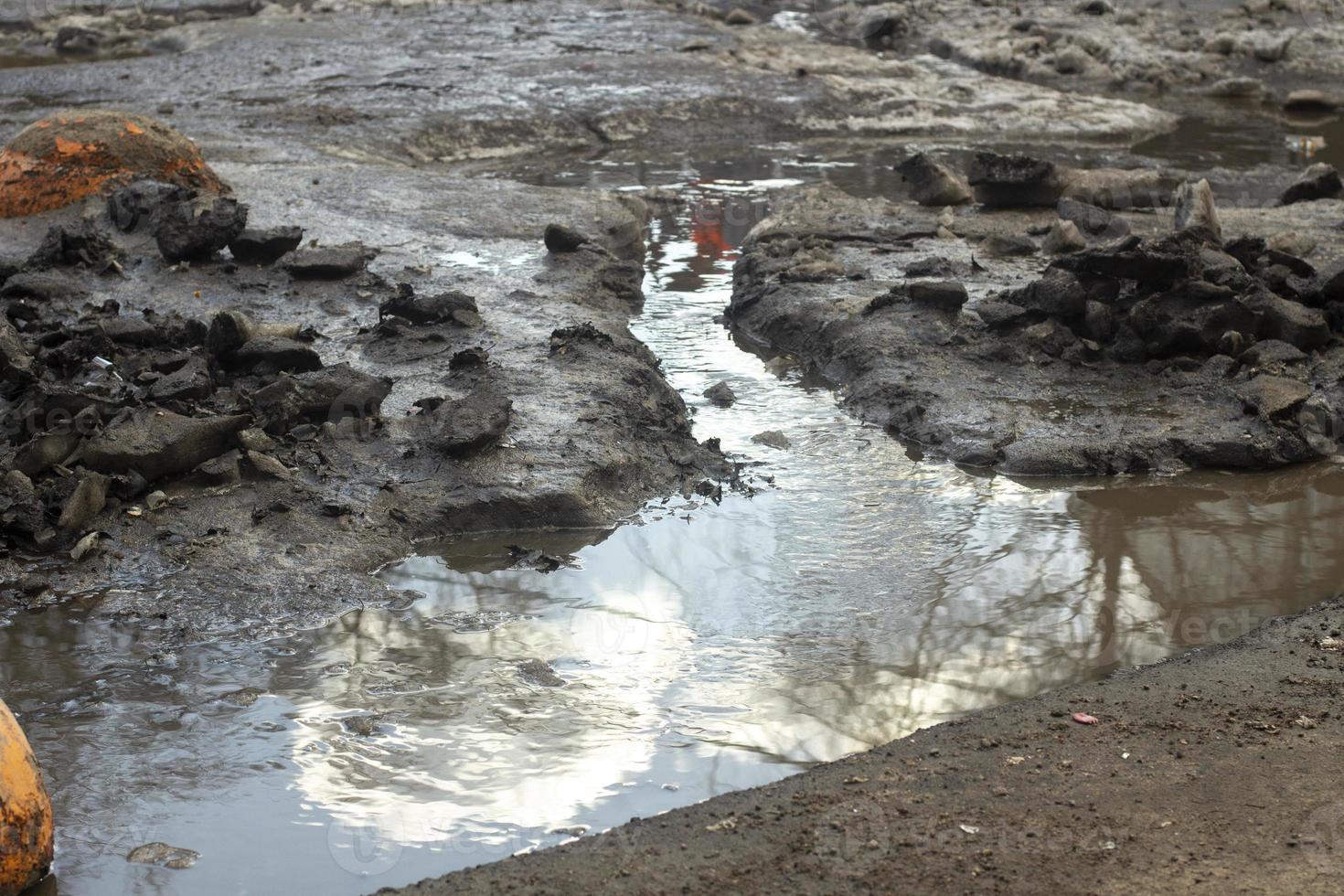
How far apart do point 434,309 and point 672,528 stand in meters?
2.16

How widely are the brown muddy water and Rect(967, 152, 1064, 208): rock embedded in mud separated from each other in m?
4.04

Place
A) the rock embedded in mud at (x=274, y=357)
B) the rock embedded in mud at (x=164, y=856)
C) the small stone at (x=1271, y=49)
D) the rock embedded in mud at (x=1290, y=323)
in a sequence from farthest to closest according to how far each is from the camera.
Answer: the small stone at (x=1271, y=49) < the rock embedded in mud at (x=1290, y=323) < the rock embedded in mud at (x=274, y=357) < the rock embedded in mud at (x=164, y=856)

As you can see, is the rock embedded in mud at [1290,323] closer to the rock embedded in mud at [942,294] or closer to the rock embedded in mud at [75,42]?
the rock embedded in mud at [942,294]

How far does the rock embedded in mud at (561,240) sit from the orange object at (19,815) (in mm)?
5420

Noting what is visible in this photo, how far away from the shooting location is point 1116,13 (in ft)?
62.2

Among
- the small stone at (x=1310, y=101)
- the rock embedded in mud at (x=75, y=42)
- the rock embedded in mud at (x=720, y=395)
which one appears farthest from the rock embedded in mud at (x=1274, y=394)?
the rock embedded in mud at (x=75, y=42)

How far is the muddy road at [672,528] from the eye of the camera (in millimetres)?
3434

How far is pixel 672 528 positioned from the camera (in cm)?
538

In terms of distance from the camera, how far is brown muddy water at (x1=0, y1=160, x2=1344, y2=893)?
11.6 ft

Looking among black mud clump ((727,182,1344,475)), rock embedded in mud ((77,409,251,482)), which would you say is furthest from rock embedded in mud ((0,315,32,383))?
black mud clump ((727,182,1344,475))

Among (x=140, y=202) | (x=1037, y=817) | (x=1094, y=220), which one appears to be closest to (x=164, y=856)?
(x=1037, y=817)

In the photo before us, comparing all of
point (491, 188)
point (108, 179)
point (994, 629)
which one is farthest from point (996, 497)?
point (108, 179)

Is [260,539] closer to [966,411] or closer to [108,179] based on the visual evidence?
[966,411]

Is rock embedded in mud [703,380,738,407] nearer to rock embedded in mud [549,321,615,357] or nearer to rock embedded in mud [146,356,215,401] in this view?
rock embedded in mud [549,321,615,357]
